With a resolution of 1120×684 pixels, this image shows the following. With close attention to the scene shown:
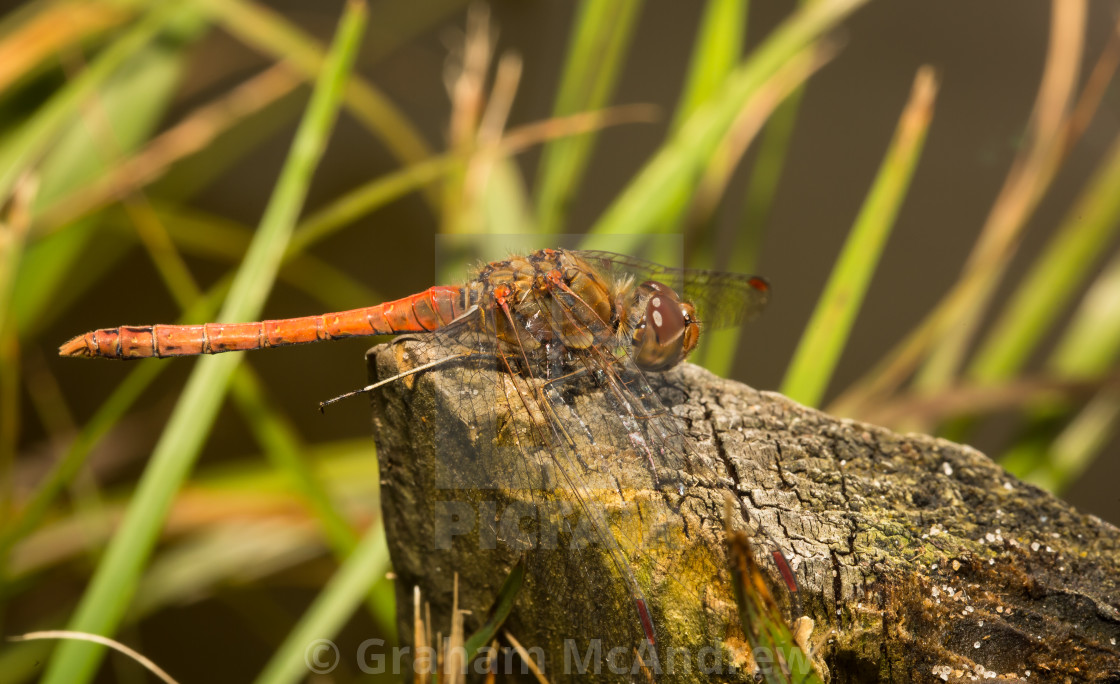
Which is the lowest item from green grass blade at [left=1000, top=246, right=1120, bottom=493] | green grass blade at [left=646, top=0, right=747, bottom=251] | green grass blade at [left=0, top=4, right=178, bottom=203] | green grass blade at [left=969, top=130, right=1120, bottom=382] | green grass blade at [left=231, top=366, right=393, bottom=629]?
green grass blade at [left=231, top=366, right=393, bottom=629]

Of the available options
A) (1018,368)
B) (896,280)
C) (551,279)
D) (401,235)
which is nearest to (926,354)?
(1018,368)

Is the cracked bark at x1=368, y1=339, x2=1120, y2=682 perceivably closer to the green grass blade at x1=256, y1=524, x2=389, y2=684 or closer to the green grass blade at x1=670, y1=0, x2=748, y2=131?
the green grass blade at x1=256, y1=524, x2=389, y2=684

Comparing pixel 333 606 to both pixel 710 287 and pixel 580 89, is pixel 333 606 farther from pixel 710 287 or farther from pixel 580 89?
pixel 580 89

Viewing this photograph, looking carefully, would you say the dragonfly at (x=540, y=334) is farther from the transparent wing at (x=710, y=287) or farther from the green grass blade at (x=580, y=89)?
the green grass blade at (x=580, y=89)

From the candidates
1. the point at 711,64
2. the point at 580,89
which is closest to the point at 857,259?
the point at 711,64

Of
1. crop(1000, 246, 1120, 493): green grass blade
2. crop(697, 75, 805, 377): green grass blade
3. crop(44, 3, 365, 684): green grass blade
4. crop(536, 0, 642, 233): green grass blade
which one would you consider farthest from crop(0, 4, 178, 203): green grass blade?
crop(1000, 246, 1120, 493): green grass blade

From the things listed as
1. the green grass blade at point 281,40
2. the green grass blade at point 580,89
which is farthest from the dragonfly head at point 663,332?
the green grass blade at point 281,40

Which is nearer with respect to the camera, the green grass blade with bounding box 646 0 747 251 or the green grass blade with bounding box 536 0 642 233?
the green grass blade with bounding box 646 0 747 251
